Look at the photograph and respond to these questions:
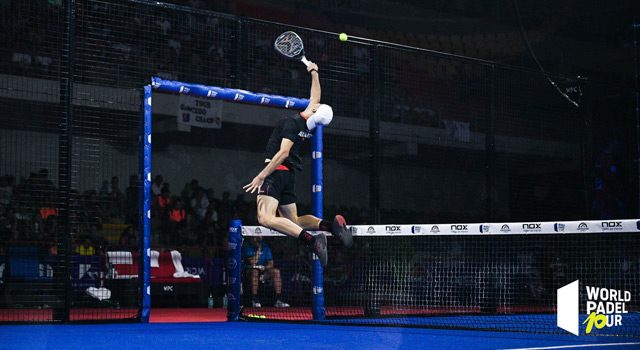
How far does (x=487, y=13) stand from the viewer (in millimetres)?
27016

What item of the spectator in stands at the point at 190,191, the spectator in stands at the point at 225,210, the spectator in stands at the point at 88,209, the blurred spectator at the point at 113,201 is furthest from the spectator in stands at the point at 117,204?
the spectator in stands at the point at 225,210

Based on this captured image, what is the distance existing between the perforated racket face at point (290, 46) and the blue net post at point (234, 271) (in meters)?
3.21

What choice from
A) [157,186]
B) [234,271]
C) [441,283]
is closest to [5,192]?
[157,186]

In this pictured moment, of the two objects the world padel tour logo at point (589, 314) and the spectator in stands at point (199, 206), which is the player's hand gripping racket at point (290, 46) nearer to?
the world padel tour logo at point (589, 314)

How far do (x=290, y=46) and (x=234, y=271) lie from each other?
3.75 m

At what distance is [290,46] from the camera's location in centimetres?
1002

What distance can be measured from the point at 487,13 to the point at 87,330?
20436 mm

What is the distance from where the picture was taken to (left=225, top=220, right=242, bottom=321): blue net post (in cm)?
1195

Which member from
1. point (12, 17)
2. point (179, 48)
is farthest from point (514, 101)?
point (12, 17)

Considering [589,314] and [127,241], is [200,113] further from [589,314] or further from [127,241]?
[589,314]

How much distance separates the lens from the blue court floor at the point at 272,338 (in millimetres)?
7859

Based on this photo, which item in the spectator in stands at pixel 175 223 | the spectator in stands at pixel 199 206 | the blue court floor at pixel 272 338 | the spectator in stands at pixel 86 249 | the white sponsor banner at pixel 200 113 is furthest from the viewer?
the spectator in stands at pixel 199 206

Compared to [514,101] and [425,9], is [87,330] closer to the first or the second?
[514,101]

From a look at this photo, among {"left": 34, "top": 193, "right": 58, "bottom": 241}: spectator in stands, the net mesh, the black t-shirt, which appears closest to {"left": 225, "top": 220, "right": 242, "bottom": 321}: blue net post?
the net mesh
